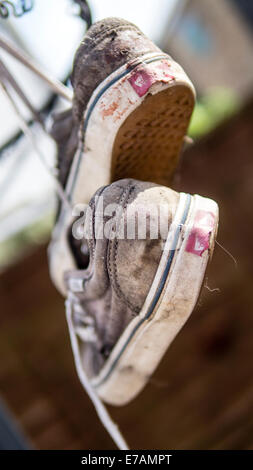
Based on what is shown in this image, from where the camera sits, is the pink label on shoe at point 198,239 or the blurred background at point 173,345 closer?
the pink label on shoe at point 198,239

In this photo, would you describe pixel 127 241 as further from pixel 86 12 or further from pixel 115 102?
pixel 86 12

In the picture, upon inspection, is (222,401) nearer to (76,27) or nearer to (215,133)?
(215,133)

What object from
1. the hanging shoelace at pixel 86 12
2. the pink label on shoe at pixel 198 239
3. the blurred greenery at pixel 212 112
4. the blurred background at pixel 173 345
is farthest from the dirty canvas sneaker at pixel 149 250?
the blurred greenery at pixel 212 112

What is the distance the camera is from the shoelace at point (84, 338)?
56 centimetres

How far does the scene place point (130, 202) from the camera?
1.30 feet

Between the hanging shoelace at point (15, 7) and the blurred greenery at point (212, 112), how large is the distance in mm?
776

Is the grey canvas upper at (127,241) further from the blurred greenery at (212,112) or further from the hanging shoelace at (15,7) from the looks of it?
the blurred greenery at (212,112)

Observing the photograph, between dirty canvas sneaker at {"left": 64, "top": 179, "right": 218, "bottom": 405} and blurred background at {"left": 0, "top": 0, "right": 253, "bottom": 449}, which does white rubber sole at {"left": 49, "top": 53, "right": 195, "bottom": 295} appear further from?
blurred background at {"left": 0, "top": 0, "right": 253, "bottom": 449}

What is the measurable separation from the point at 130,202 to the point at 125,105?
0.30ft

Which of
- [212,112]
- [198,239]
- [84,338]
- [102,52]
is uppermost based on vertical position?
[102,52]

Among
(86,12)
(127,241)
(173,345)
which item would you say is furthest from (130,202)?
(173,345)

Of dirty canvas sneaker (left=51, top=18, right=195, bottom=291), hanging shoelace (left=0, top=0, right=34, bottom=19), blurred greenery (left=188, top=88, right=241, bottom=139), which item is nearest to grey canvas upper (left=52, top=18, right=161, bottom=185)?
dirty canvas sneaker (left=51, top=18, right=195, bottom=291)

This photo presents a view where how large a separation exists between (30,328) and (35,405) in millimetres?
166

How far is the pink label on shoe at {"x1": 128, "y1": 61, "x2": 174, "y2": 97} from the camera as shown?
1.39 feet
